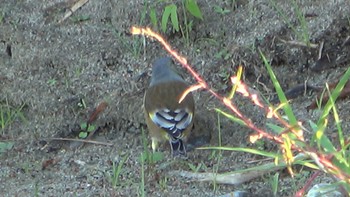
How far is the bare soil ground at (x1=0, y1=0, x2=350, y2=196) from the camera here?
627cm

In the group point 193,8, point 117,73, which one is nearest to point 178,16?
point 193,8

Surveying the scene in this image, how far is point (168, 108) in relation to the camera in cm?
708

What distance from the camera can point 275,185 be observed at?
542 centimetres

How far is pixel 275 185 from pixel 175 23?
1.91 m

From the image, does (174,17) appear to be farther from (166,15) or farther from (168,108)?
(168,108)

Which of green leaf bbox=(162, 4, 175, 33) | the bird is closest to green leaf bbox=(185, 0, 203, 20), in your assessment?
green leaf bbox=(162, 4, 175, 33)

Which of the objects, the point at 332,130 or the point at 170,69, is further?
the point at 170,69

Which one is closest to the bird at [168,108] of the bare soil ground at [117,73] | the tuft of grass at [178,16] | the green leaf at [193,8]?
the bare soil ground at [117,73]

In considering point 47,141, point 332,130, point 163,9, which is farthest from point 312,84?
point 47,141

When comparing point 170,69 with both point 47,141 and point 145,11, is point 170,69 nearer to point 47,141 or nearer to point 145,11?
point 145,11

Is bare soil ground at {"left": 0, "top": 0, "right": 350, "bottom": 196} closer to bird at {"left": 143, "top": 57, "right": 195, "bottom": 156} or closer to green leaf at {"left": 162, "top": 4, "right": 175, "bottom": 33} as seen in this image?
bird at {"left": 143, "top": 57, "right": 195, "bottom": 156}

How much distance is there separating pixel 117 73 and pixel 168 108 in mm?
454

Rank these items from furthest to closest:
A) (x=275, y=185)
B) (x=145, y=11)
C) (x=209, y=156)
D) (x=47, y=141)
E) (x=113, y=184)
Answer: (x=145, y=11) → (x=47, y=141) → (x=209, y=156) → (x=113, y=184) → (x=275, y=185)

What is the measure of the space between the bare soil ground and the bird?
0.35 feet
